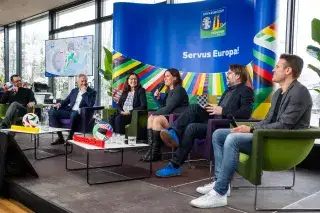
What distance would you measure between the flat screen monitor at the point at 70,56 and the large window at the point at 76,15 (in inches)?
34.0

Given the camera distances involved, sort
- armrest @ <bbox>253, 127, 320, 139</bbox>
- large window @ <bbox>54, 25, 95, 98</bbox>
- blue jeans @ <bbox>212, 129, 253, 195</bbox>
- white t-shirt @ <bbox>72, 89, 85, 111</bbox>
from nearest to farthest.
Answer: armrest @ <bbox>253, 127, 320, 139</bbox>
blue jeans @ <bbox>212, 129, 253, 195</bbox>
white t-shirt @ <bbox>72, 89, 85, 111</bbox>
large window @ <bbox>54, 25, 95, 98</bbox>

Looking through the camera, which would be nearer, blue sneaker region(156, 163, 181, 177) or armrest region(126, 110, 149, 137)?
blue sneaker region(156, 163, 181, 177)

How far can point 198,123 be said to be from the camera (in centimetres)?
348

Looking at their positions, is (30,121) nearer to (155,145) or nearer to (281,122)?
(155,145)

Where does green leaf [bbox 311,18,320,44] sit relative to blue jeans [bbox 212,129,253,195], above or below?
above

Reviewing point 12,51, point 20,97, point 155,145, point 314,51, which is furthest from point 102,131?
point 12,51

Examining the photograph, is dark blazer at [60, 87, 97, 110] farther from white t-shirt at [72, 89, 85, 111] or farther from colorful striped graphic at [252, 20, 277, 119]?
colorful striped graphic at [252, 20, 277, 119]

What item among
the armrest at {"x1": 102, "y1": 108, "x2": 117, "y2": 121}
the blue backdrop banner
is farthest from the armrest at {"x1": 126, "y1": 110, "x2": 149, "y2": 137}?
the blue backdrop banner

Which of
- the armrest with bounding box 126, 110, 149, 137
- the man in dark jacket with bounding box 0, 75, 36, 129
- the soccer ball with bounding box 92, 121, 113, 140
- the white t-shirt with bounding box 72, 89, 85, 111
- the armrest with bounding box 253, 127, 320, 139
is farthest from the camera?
the man in dark jacket with bounding box 0, 75, 36, 129

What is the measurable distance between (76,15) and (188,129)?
20.5 ft

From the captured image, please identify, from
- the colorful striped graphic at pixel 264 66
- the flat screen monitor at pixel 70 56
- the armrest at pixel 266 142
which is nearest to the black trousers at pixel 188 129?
the colorful striped graphic at pixel 264 66

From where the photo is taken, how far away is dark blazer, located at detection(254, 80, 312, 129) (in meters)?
2.39

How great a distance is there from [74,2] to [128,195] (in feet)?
22.3

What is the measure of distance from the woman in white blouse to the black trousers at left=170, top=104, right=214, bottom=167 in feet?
4.29
